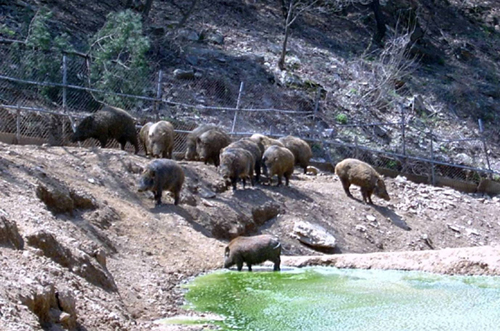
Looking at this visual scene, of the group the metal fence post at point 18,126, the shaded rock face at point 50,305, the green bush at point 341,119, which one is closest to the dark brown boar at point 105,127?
the metal fence post at point 18,126

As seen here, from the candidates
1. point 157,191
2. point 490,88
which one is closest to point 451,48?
point 490,88

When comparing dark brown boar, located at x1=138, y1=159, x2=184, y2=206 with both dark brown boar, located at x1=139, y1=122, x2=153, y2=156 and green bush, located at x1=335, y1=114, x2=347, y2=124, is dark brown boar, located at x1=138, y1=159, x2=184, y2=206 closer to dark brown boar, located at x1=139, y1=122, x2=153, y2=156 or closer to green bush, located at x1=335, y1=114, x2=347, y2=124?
dark brown boar, located at x1=139, y1=122, x2=153, y2=156

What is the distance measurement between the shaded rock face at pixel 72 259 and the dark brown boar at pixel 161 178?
4.40 meters

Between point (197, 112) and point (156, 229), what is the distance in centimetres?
878

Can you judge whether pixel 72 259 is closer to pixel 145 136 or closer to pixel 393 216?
pixel 145 136

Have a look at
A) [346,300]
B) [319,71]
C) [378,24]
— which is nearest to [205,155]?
[346,300]

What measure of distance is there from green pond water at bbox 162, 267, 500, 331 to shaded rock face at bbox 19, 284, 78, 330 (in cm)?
182

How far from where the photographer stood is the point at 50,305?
5906 millimetres

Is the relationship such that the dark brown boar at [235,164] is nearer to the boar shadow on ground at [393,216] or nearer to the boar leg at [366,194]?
the boar leg at [366,194]

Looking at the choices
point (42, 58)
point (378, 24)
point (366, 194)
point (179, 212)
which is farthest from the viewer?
point (378, 24)

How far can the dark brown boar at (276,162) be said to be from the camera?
14992 millimetres

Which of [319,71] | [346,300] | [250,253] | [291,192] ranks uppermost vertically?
[319,71]

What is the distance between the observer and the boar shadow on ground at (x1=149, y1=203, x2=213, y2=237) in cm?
1217

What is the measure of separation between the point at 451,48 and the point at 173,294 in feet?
82.2
